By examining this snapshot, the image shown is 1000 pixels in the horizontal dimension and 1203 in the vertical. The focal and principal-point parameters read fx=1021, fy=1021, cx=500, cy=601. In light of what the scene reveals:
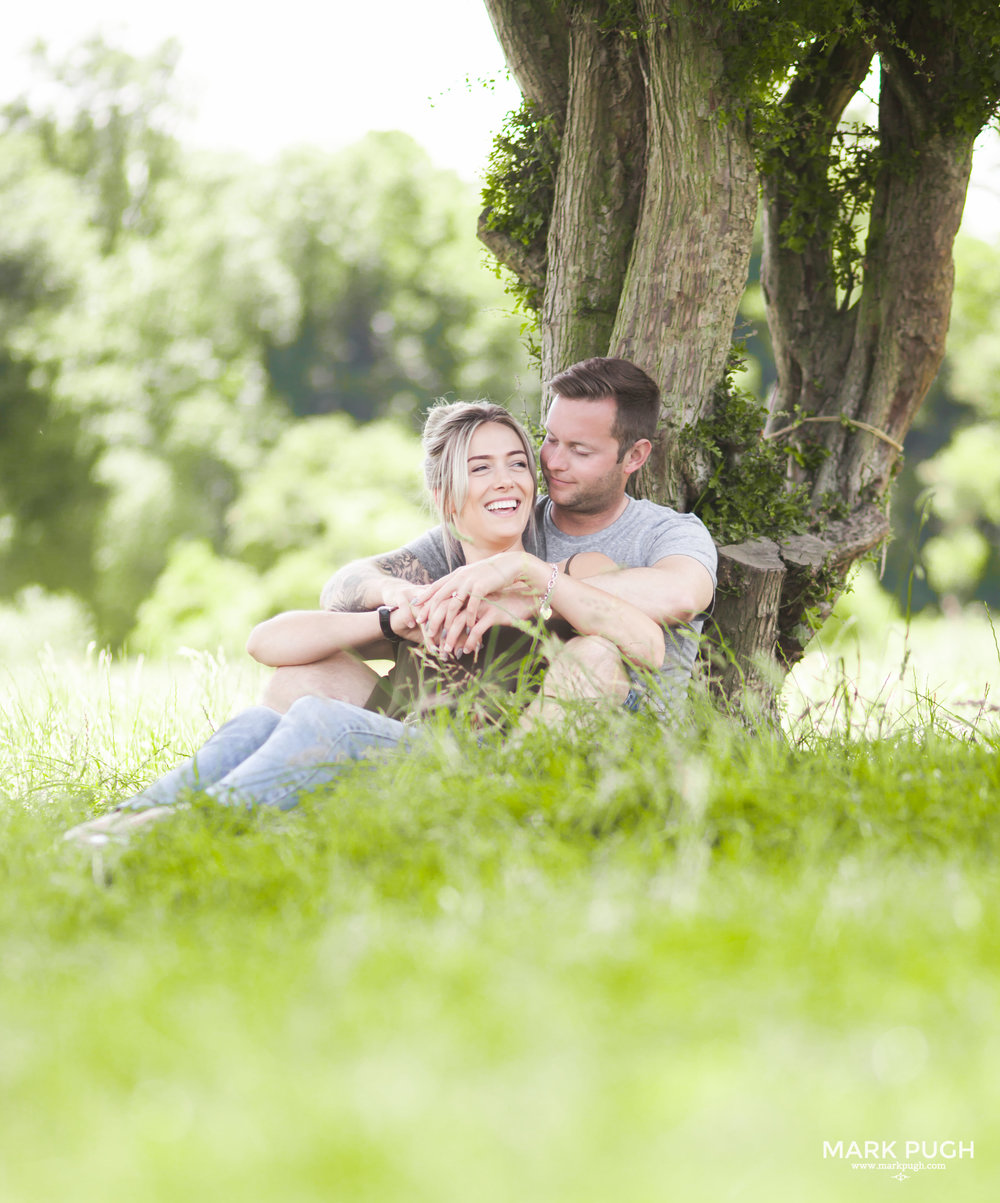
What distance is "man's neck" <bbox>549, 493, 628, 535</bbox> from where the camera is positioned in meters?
3.89

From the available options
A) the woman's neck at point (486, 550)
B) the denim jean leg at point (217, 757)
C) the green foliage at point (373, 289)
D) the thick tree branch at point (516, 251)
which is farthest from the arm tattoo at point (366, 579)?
the green foliage at point (373, 289)

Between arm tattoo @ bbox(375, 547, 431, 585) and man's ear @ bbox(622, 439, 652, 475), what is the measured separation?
87cm

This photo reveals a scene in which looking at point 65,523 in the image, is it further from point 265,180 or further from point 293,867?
point 293,867

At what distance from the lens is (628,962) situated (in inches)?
61.8

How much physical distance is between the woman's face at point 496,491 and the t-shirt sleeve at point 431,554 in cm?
31

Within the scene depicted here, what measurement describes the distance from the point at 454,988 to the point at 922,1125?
2.16 feet

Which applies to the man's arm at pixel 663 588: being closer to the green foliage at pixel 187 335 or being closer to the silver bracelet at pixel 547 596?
the silver bracelet at pixel 547 596

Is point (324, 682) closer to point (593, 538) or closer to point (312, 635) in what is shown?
point (312, 635)

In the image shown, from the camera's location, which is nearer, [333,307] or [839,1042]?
[839,1042]

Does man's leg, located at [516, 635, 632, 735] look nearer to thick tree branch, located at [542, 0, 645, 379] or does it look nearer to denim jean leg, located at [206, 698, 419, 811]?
denim jean leg, located at [206, 698, 419, 811]

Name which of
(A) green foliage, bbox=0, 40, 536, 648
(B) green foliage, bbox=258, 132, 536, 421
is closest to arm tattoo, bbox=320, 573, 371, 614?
(A) green foliage, bbox=0, 40, 536, 648

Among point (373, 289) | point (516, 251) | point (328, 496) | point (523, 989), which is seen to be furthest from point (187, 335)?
point (523, 989)

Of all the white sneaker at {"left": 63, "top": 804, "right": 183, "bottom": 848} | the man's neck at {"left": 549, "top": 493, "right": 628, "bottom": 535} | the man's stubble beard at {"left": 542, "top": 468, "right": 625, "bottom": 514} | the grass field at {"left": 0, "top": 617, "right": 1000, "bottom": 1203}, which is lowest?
the grass field at {"left": 0, "top": 617, "right": 1000, "bottom": 1203}

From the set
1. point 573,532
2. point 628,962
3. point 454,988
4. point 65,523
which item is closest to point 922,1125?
point 628,962
